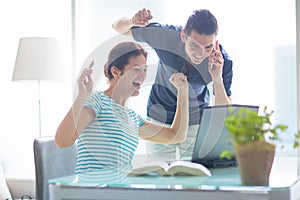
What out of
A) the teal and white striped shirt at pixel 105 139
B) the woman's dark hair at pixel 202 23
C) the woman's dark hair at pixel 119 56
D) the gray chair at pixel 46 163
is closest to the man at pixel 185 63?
the woman's dark hair at pixel 202 23

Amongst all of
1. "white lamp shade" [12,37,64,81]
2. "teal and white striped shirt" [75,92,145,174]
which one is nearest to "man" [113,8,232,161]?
"teal and white striped shirt" [75,92,145,174]

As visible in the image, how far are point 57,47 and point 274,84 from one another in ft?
5.09

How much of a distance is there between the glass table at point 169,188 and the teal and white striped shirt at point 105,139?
272 mm

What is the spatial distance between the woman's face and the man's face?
1.19 ft

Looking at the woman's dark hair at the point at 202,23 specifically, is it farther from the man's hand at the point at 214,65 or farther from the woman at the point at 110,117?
the woman at the point at 110,117

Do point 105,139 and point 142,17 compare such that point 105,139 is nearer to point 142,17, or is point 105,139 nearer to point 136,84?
point 136,84

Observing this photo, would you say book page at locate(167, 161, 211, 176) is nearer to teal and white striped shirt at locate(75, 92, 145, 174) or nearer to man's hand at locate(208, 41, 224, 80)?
teal and white striped shirt at locate(75, 92, 145, 174)

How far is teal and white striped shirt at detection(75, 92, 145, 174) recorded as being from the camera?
2.06 meters

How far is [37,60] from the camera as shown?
377 centimetres

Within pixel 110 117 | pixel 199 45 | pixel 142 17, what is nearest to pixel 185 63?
pixel 199 45

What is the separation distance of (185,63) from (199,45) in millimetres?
209

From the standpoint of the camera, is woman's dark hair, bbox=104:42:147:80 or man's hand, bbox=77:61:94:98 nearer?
man's hand, bbox=77:61:94:98

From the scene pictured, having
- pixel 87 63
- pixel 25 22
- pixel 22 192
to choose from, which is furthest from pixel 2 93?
pixel 87 63

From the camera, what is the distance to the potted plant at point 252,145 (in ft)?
4.68
